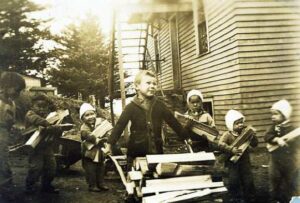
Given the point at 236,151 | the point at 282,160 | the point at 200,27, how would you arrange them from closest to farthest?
1. the point at 282,160
2. the point at 236,151
3. the point at 200,27

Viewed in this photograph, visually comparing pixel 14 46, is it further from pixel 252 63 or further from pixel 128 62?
pixel 128 62

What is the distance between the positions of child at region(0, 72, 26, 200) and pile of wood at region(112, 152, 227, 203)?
6.97ft

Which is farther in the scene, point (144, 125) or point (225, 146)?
point (225, 146)

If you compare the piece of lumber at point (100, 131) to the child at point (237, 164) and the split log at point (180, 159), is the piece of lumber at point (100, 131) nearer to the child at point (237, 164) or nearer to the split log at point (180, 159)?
the child at point (237, 164)

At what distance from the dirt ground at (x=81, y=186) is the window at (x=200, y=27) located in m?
3.55

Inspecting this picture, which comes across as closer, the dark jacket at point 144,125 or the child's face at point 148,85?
the child's face at point 148,85

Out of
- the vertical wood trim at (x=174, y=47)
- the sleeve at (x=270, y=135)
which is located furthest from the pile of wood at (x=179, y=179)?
the vertical wood trim at (x=174, y=47)

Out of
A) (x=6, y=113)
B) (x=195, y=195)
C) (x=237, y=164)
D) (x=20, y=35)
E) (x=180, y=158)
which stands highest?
(x=20, y=35)

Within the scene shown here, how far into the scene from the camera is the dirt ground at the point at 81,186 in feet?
15.2

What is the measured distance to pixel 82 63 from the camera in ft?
56.0

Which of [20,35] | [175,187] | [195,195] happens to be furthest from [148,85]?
[20,35]

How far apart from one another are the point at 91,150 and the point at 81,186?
100cm

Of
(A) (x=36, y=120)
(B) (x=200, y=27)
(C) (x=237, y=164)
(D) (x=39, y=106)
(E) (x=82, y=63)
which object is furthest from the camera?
(E) (x=82, y=63)

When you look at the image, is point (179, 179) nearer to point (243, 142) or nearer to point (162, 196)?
point (162, 196)
